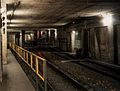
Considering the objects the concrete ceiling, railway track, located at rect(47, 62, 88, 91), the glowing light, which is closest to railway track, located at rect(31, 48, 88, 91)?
railway track, located at rect(47, 62, 88, 91)

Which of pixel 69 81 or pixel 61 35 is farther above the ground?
pixel 61 35

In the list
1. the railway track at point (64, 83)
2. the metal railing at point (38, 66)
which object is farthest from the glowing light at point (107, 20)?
the metal railing at point (38, 66)

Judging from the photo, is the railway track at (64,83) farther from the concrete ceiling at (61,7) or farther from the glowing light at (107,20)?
the glowing light at (107,20)

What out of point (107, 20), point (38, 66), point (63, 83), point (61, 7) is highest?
point (61, 7)

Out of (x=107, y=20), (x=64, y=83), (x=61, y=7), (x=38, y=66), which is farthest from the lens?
(x=107, y=20)

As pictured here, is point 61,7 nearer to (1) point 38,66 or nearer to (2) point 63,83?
(2) point 63,83

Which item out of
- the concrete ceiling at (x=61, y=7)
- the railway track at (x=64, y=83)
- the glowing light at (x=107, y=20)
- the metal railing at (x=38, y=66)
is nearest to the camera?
the metal railing at (x=38, y=66)

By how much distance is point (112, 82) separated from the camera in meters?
10.9

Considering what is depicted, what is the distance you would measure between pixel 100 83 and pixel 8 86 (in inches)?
168

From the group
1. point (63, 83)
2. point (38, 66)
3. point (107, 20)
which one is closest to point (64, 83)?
point (63, 83)

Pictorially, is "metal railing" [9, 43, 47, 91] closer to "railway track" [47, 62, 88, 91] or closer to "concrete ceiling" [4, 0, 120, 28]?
"railway track" [47, 62, 88, 91]

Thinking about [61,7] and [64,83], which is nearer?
[64,83]

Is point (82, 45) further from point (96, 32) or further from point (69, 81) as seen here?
point (69, 81)

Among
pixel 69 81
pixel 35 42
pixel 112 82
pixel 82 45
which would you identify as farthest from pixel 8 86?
pixel 35 42
